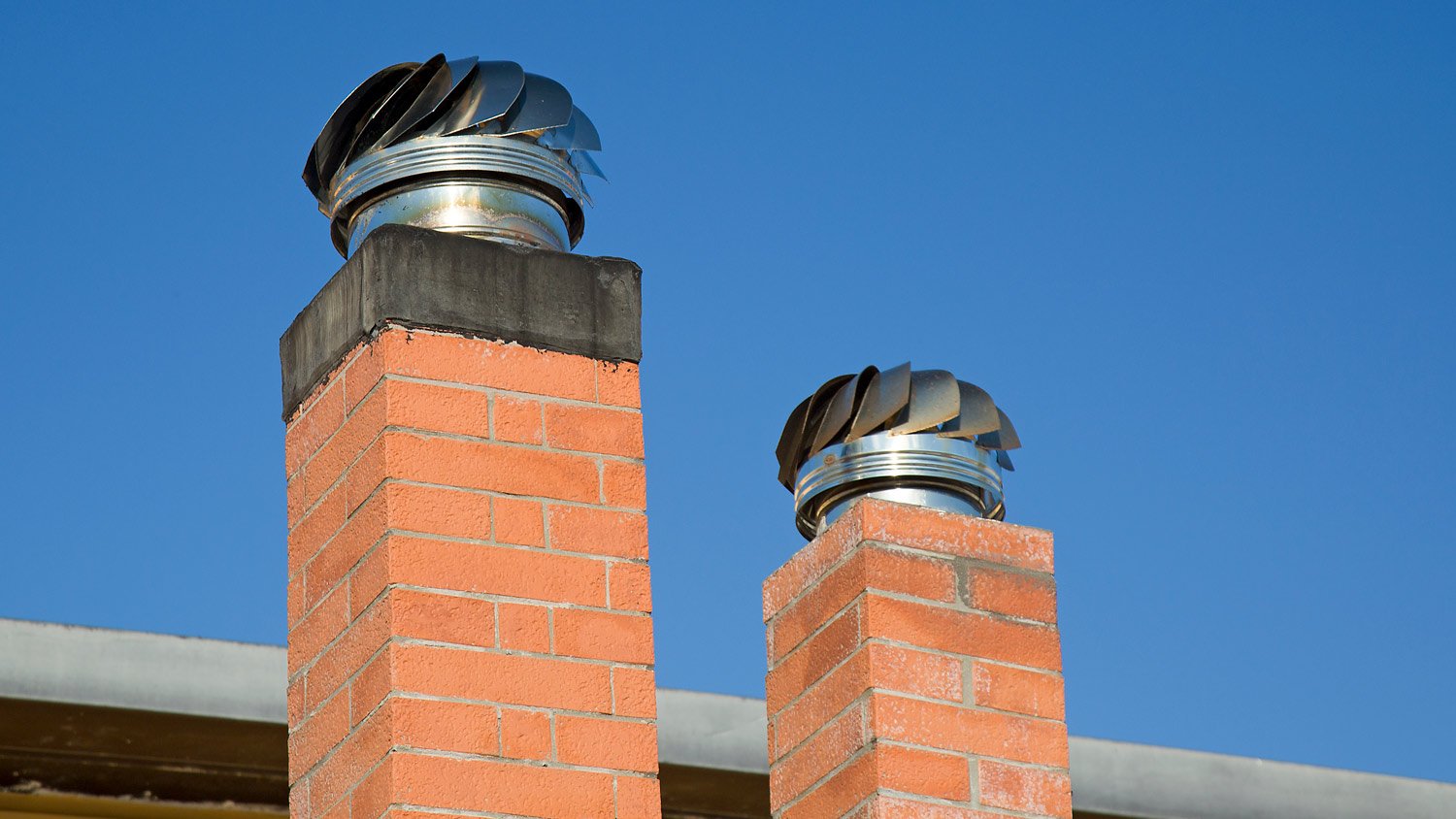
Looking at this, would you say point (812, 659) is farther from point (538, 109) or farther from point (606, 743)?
point (538, 109)

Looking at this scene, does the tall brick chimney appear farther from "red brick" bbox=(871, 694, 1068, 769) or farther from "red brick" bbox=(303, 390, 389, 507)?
"red brick" bbox=(303, 390, 389, 507)

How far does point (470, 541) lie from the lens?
3.46m

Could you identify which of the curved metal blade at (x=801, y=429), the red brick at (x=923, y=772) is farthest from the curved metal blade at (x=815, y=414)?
the red brick at (x=923, y=772)

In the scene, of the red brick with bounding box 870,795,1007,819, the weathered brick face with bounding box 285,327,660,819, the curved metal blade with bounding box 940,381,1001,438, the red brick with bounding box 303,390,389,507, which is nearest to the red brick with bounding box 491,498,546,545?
the weathered brick face with bounding box 285,327,660,819

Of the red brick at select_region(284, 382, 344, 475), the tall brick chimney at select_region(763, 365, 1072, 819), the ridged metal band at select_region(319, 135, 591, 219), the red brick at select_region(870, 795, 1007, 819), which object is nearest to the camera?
the red brick at select_region(284, 382, 344, 475)

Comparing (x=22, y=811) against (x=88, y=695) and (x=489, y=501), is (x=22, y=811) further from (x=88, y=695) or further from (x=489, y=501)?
(x=489, y=501)

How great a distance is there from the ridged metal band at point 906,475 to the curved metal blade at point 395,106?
1.17 metres

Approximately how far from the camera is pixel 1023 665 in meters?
4.24

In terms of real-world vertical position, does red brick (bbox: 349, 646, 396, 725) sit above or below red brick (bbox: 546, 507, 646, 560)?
below

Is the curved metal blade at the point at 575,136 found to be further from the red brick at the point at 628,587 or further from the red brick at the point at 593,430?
the red brick at the point at 628,587

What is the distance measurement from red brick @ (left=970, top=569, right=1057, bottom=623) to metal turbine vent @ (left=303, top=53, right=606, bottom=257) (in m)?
1.07

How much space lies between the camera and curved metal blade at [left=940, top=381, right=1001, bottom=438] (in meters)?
4.45

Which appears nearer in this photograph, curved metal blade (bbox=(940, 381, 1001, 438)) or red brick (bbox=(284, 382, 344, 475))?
red brick (bbox=(284, 382, 344, 475))

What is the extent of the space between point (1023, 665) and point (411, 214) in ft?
4.87
